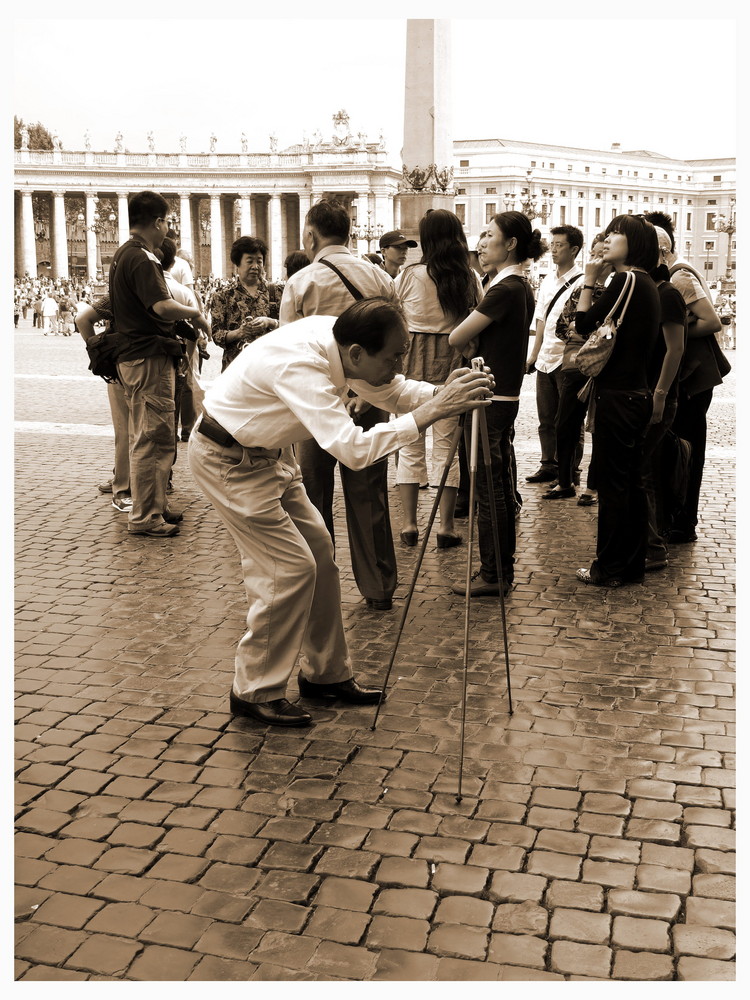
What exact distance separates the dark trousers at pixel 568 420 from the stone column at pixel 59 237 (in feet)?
284

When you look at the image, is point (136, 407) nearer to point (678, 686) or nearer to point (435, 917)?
point (678, 686)

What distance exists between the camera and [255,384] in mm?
3713

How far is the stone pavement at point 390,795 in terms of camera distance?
2.75 meters

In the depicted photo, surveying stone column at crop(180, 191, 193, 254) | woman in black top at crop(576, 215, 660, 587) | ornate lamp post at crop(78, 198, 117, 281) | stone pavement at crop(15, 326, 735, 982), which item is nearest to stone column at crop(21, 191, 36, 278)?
ornate lamp post at crop(78, 198, 117, 281)

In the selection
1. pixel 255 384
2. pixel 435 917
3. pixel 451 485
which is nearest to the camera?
pixel 435 917

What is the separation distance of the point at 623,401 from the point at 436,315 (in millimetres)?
1352

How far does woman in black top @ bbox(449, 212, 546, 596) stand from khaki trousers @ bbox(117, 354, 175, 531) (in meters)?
2.31

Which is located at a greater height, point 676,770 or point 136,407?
point 136,407

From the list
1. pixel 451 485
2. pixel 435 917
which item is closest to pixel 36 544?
pixel 451 485

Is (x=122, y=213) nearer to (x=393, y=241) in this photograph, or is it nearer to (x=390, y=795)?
(x=393, y=241)

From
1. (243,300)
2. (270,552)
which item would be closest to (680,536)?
(243,300)

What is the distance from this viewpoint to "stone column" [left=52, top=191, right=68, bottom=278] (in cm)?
8856

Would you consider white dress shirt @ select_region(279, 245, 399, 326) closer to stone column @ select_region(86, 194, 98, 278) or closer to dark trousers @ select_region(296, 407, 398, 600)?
dark trousers @ select_region(296, 407, 398, 600)

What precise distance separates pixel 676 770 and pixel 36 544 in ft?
14.7
